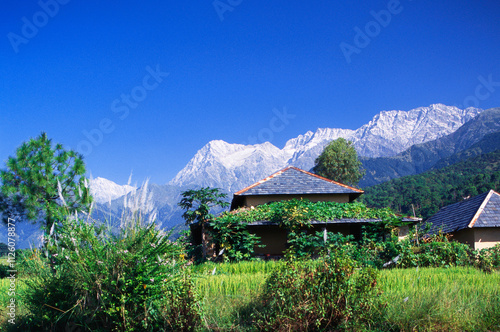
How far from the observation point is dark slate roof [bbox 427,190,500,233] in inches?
838

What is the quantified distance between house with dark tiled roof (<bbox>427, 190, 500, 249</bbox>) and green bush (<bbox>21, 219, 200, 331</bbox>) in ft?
55.9

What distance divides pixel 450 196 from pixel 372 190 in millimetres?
24642

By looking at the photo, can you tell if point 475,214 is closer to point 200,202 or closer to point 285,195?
point 285,195

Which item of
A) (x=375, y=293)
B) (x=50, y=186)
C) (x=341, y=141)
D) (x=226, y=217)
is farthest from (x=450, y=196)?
(x=375, y=293)

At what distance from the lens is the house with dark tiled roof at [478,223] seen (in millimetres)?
21297

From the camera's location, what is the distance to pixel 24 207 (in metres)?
20.7

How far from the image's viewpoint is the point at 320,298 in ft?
20.9

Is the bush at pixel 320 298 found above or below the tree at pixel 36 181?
below

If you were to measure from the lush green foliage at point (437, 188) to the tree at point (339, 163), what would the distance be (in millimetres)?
13591

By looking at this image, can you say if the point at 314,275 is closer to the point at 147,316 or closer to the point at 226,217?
the point at 147,316

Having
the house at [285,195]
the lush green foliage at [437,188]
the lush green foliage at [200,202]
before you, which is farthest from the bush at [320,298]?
the lush green foliage at [437,188]

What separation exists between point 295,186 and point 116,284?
16.0 meters

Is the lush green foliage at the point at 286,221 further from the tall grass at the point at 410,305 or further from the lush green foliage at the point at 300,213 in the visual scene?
the tall grass at the point at 410,305

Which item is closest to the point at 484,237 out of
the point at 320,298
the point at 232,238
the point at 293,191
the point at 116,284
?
the point at 293,191
